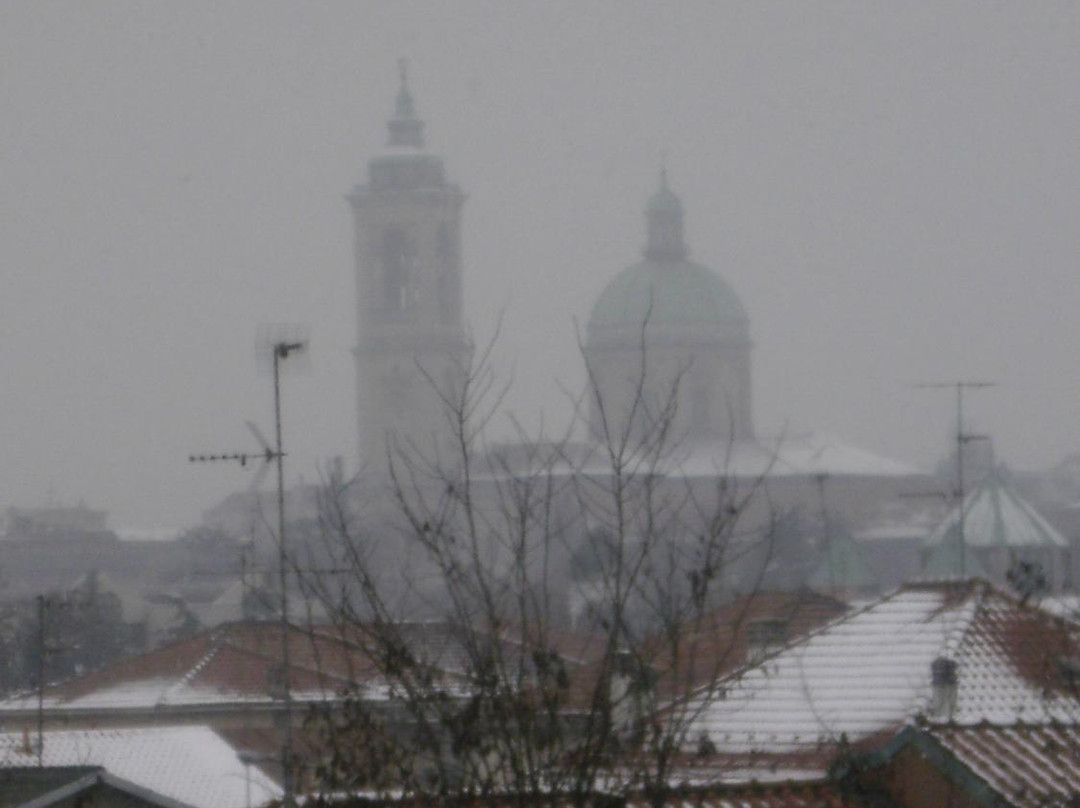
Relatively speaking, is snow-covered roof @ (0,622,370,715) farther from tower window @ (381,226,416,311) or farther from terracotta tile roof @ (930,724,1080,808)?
tower window @ (381,226,416,311)

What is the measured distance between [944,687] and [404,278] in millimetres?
104432

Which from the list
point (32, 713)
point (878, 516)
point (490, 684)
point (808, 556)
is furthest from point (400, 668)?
point (878, 516)

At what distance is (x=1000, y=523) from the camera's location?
79750mm

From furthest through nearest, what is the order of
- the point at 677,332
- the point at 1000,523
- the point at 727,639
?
the point at 677,332
the point at 1000,523
the point at 727,639

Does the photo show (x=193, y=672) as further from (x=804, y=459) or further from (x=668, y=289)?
(x=668, y=289)

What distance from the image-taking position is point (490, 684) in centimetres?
1165

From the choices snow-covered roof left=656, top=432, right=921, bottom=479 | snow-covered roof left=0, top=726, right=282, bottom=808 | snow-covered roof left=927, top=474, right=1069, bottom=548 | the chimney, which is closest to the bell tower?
snow-covered roof left=656, top=432, right=921, bottom=479

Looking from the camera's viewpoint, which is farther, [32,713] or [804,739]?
[32,713]

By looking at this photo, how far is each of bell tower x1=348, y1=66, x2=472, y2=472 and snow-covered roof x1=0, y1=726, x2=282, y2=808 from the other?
97.6m

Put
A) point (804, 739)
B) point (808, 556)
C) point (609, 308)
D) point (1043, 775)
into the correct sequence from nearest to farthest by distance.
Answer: point (1043, 775)
point (804, 739)
point (808, 556)
point (609, 308)

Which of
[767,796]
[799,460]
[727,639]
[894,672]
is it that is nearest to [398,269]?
[799,460]

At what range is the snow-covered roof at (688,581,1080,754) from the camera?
18.3 m

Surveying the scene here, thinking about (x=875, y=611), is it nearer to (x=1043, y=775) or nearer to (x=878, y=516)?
(x=1043, y=775)

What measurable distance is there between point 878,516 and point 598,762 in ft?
346
